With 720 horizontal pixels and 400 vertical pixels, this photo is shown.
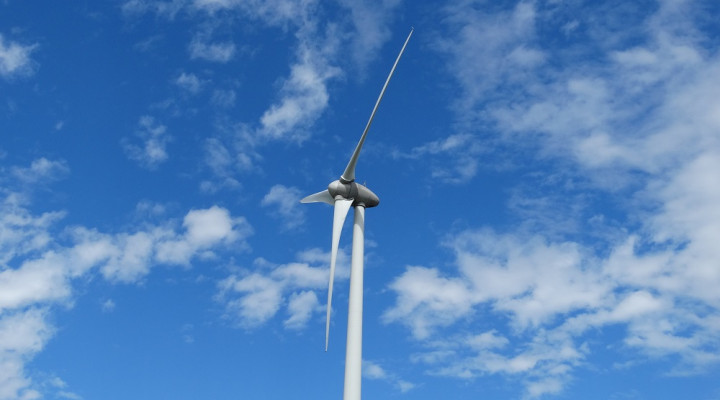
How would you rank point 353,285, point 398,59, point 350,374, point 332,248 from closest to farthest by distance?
1. point 350,374
2. point 353,285
3. point 332,248
4. point 398,59

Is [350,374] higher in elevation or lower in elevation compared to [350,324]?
lower

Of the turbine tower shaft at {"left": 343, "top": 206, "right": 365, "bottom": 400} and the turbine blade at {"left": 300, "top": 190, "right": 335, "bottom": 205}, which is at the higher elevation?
the turbine blade at {"left": 300, "top": 190, "right": 335, "bottom": 205}

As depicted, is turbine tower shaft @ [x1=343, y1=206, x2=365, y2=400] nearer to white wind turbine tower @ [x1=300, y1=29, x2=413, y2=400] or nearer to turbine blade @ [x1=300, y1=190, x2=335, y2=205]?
white wind turbine tower @ [x1=300, y1=29, x2=413, y2=400]

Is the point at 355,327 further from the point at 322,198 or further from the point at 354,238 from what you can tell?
the point at 322,198

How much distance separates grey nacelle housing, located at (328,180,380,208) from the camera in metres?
45.3

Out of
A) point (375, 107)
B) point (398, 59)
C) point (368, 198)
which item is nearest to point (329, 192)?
point (368, 198)

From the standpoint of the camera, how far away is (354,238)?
144 feet

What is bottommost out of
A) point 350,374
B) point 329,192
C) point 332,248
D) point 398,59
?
point 350,374

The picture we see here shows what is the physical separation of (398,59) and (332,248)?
13048 mm

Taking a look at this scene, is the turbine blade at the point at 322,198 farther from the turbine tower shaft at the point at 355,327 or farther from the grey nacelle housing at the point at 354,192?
the turbine tower shaft at the point at 355,327

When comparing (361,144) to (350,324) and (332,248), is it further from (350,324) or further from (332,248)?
(350,324)

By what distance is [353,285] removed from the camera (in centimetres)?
4059

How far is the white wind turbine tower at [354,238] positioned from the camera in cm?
3788

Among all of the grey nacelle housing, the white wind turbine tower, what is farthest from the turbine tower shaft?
the grey nacelle housing
